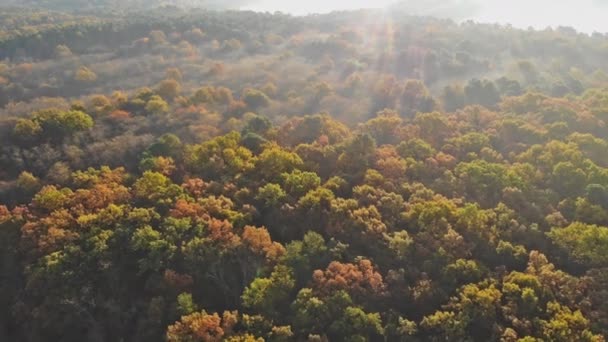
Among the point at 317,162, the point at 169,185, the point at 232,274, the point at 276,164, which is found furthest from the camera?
the point at 317,162

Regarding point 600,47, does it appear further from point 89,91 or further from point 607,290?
point 89,91

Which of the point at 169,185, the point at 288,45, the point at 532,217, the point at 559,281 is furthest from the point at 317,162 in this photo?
the point at 288,45

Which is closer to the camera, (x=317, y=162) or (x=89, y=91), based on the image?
(x=317, y=162)

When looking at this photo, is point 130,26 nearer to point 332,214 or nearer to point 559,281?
point 332,214

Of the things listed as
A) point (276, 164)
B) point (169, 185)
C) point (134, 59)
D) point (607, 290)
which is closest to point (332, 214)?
point (276, 164)

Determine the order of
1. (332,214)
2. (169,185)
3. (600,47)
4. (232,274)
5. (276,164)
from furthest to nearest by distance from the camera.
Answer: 1. (600,47)
2. (276,164)
3. (169,185)
4. (332,214)
5. (232,274)

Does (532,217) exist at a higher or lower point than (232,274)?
higher
